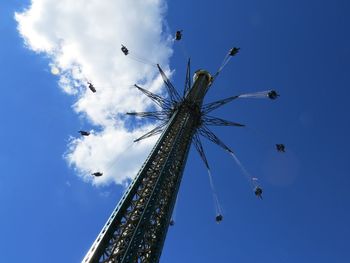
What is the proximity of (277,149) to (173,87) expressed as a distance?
987cm

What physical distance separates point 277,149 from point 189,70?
31.2 ft

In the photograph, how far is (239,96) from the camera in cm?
2959

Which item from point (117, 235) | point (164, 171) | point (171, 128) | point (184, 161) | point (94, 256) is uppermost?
point (171, 128)

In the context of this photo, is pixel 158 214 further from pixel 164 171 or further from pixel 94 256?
pixel 94 256

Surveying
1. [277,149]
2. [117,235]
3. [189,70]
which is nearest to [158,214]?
[117,235]

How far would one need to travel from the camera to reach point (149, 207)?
60.0 feet

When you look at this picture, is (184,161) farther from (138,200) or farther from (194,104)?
(194,104)

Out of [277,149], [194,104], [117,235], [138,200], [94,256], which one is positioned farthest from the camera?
[277,149]

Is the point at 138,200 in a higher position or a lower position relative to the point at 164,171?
lower

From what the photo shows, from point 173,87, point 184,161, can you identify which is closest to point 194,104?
point 173,87

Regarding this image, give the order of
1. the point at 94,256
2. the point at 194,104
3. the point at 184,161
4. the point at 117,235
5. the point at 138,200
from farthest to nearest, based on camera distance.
→ the point at 194,104, the point at 184,161, the point at 138,200, the point at 117,235, the point at 94,256

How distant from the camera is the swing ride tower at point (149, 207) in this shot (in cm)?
1639

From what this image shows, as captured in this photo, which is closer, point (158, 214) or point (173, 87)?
point (158, 214)

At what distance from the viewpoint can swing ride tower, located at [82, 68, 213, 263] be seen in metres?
16.4
